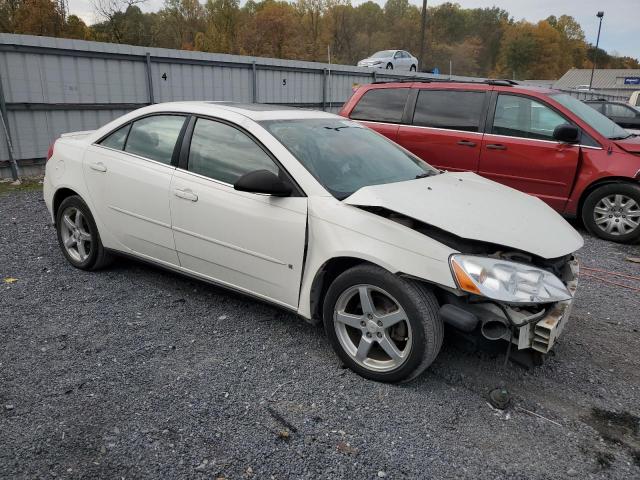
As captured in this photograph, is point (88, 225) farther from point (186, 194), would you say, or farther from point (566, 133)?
point (566, 133)

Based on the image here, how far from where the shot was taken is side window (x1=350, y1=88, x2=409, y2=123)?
7.46 meters

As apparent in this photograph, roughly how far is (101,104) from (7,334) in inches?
292

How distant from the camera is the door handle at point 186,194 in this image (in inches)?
142

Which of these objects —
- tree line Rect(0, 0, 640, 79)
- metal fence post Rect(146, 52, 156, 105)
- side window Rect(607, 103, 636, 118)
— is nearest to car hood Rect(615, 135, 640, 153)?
metal fence post Rect(146, 52, 156, 105)

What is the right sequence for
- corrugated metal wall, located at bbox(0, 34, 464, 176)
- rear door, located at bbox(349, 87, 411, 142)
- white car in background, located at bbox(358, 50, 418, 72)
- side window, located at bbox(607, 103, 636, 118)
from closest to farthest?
rear door, located at bbox(349, 87, 411, 142), corrugated metal wall, located at bbox(0, 34, 464, 176), side window, located at bbox(607, 103, 636, 118), white car in background, located at bbox(358, 50, 418, 72)

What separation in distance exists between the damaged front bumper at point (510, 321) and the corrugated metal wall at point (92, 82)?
27.4 ft

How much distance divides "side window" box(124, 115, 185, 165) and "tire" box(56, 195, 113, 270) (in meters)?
0.77

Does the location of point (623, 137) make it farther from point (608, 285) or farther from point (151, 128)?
point (151, 128)

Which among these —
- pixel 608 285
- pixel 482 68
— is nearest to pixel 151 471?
pixel 608 285

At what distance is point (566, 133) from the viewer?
6234mm

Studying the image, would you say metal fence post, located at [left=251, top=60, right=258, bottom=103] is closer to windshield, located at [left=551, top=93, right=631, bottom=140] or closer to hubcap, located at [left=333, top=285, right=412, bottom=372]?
windshield, located at [left=551, top=93, right=631, bottom=140]

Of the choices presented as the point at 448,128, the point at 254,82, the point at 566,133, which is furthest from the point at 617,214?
the point at 254,82

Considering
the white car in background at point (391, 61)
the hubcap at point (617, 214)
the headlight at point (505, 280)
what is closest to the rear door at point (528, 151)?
the hubcap at point (617, 214)

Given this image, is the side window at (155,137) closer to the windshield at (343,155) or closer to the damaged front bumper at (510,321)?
the windshield at (343,155)
